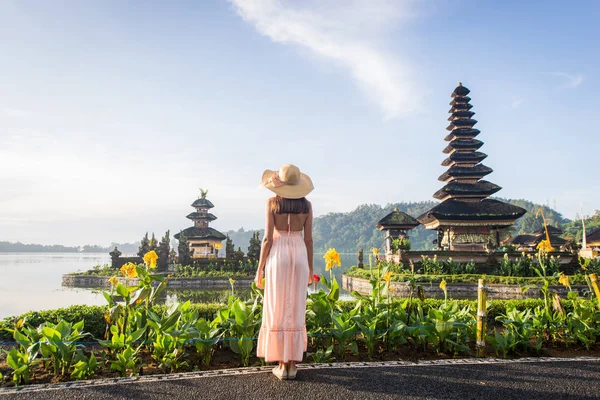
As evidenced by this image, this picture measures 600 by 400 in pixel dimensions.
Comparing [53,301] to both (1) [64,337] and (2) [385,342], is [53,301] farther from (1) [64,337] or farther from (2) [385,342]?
(2) [385,342]

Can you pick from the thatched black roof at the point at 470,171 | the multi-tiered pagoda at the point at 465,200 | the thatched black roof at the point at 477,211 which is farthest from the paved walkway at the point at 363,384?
the thatched black roof at the point at 470,171

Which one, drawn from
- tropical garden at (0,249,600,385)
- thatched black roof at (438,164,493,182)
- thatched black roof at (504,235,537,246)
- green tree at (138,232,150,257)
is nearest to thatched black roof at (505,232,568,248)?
thatched black roof at (504,235,537,246)

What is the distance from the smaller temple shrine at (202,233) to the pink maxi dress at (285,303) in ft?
98.2

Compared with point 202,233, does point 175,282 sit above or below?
below

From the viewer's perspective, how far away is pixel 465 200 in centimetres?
2717

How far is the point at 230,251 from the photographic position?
2738 cm

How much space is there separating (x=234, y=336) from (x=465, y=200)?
25645 millimetres

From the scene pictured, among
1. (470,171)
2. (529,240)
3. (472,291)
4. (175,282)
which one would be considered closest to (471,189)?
(470,171)

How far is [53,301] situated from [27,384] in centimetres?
1476

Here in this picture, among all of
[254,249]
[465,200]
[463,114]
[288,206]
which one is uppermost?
[463,114]

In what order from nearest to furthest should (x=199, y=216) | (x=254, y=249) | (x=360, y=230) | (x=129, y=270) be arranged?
(x=129, y=270)
(x=254, y=249)
(x=199, y=216)
(x=360, y=230)

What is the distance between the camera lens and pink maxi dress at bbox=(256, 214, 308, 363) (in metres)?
3.47

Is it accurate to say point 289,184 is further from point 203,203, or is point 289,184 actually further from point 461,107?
point 203,203

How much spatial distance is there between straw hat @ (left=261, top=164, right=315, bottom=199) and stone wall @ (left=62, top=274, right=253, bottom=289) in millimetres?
19595
